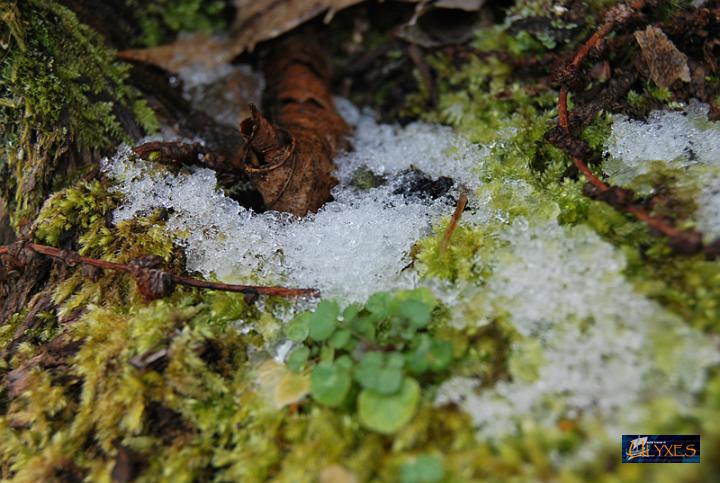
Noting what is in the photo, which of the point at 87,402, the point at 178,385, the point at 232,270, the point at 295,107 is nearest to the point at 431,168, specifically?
the point at 295,107

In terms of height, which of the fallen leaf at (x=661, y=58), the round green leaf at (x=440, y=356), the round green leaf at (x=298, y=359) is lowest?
the round green leaf at (x=298, y=359)

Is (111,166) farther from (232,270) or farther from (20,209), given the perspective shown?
(232,270)

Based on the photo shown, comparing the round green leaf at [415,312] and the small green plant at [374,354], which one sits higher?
the round green leaf at [415,312]

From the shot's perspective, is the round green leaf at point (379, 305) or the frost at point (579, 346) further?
the round green leaf at point (379, 305)

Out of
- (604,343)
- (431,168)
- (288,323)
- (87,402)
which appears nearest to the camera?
(604,343)

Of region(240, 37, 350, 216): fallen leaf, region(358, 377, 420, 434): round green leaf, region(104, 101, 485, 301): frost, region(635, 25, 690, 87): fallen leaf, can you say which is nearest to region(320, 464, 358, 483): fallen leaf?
region(358, 377, 420, 434): round green leaf

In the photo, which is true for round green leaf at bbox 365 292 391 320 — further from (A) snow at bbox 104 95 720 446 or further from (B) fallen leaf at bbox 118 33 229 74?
(B) fallen leaf at bbox 118 33 229 74

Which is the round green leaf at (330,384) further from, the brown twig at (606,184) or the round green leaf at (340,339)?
the brown twig at (606,184)

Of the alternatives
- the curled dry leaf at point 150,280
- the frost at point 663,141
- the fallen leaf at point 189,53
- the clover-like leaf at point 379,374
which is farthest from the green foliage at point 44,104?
the frost at point 663,141
